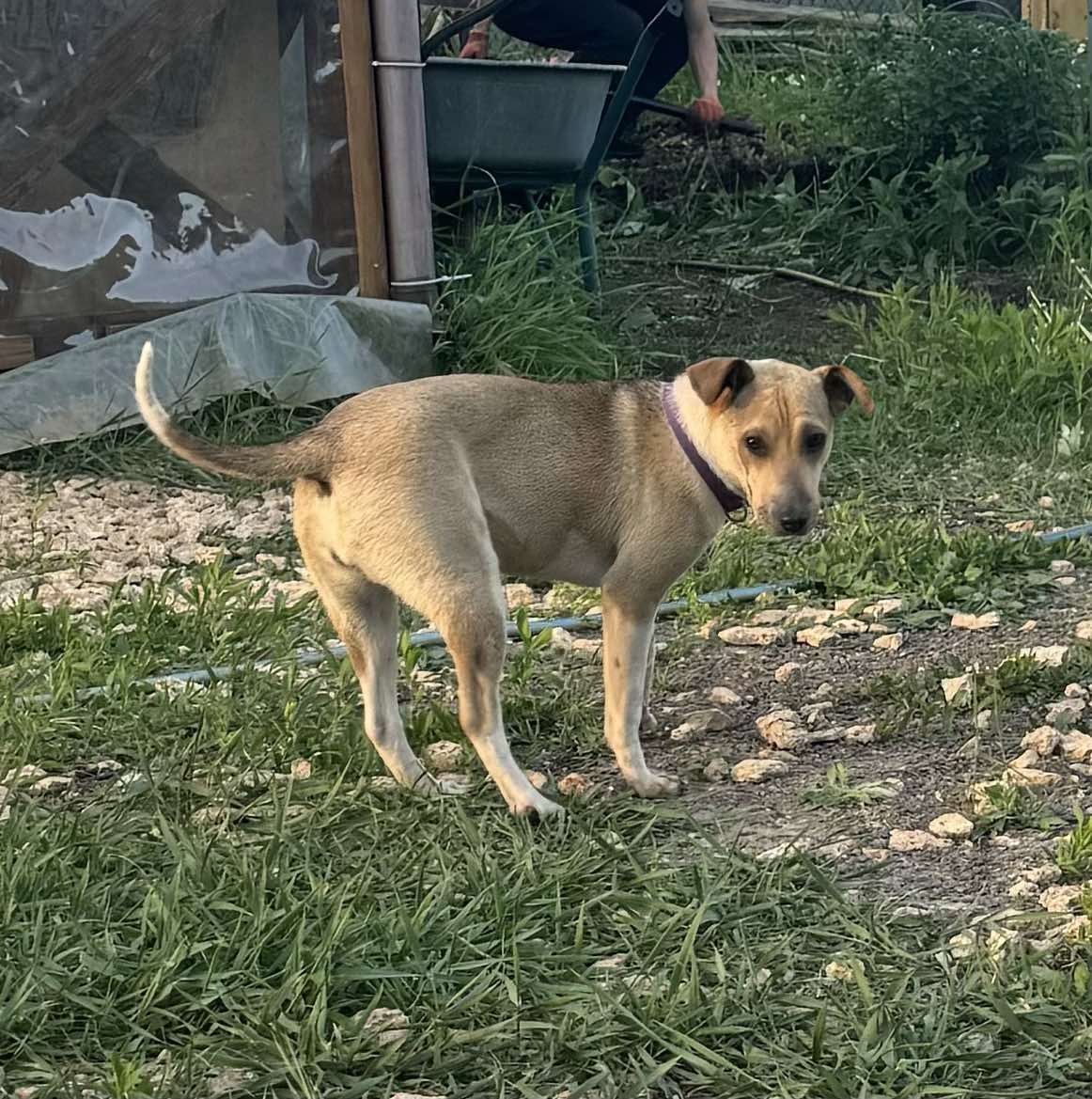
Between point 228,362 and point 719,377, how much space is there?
3110mm

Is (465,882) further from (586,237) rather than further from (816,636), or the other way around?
(586,237)

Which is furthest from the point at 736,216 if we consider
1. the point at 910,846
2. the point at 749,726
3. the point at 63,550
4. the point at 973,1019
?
the point at 973,1019

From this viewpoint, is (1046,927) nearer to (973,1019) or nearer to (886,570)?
(973,1019)

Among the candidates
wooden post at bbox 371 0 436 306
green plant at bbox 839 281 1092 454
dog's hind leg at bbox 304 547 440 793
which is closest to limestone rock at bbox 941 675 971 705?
dog's hind leg at bbox 304 547 440 793

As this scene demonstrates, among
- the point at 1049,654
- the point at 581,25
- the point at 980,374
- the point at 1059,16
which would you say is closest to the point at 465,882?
the point at 1049,654

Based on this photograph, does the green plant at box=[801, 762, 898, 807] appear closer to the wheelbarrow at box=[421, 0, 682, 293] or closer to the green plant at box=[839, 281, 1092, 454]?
the green plant at box=[839, 281, 1092, 454]

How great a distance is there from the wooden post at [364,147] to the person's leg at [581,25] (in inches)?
71.5

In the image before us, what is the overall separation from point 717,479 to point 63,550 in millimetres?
2443

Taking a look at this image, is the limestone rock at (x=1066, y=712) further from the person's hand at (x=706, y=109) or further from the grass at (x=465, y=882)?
the person's hand at (x=706, y=109)

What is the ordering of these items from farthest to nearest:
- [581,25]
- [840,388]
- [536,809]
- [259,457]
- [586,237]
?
1. [581,25]
2. [586,237]
3. [840,388]
4. [259,457]
5. [536,809]

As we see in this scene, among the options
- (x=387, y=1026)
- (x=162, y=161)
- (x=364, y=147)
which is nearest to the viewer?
(x=387, y=1026)

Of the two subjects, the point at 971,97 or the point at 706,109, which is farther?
the point at 971,97

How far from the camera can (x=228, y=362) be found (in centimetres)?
622

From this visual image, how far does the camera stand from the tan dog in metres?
3.37
